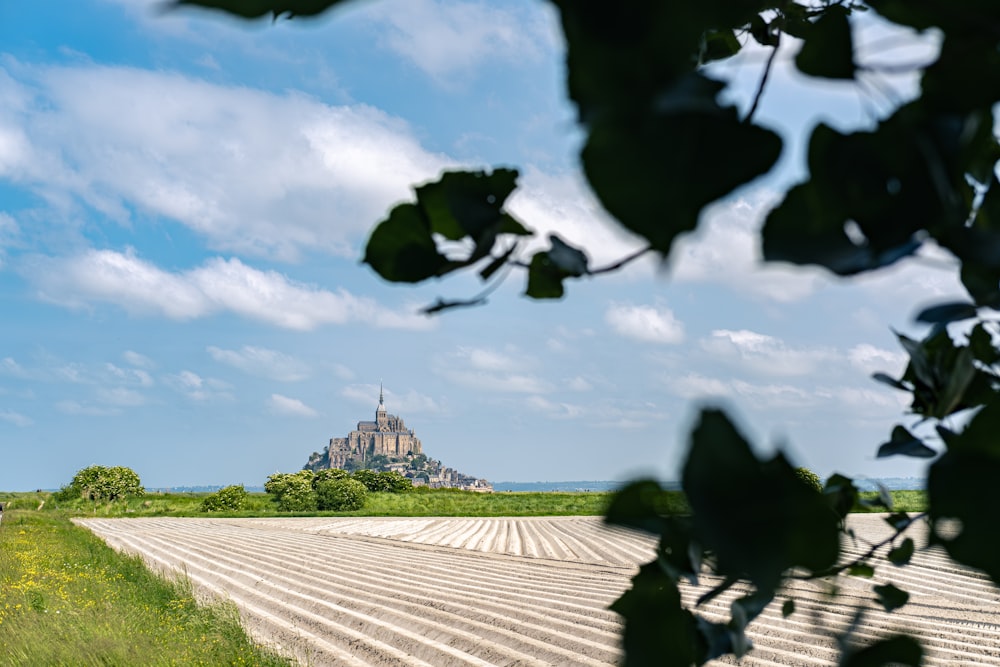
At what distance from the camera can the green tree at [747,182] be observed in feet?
0.93

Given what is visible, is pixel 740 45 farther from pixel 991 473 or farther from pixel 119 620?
pixel 119 620

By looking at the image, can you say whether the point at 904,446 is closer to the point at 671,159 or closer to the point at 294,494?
the point at 671,159

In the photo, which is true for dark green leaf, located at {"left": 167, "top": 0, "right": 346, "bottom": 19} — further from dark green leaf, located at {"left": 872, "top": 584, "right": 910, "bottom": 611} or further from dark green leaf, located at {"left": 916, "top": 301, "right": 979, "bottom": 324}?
dark green leaf, located at {"left": 872, "top": 584, "right": 910, "bottom": 611}

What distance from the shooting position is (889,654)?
14.2 inches

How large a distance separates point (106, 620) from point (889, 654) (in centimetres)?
705

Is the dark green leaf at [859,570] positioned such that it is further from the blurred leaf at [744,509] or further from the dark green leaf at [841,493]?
the blurred leaf at [744,509]

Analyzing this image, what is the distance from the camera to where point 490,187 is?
1.56ft

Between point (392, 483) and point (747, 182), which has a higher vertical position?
point (747, 182)

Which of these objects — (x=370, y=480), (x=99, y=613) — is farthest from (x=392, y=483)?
(x=99, y=613)

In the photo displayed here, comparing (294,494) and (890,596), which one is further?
(294,494)

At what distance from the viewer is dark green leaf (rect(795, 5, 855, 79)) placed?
1.30ft

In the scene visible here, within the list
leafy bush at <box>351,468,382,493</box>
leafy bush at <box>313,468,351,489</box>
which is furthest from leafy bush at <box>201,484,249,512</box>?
leafy bush at <box>351,468,382,493</box>

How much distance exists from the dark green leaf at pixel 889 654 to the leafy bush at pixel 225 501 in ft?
90.8

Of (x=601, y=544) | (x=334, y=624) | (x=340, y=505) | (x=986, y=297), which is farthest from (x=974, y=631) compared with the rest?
(x=340, y=505)
